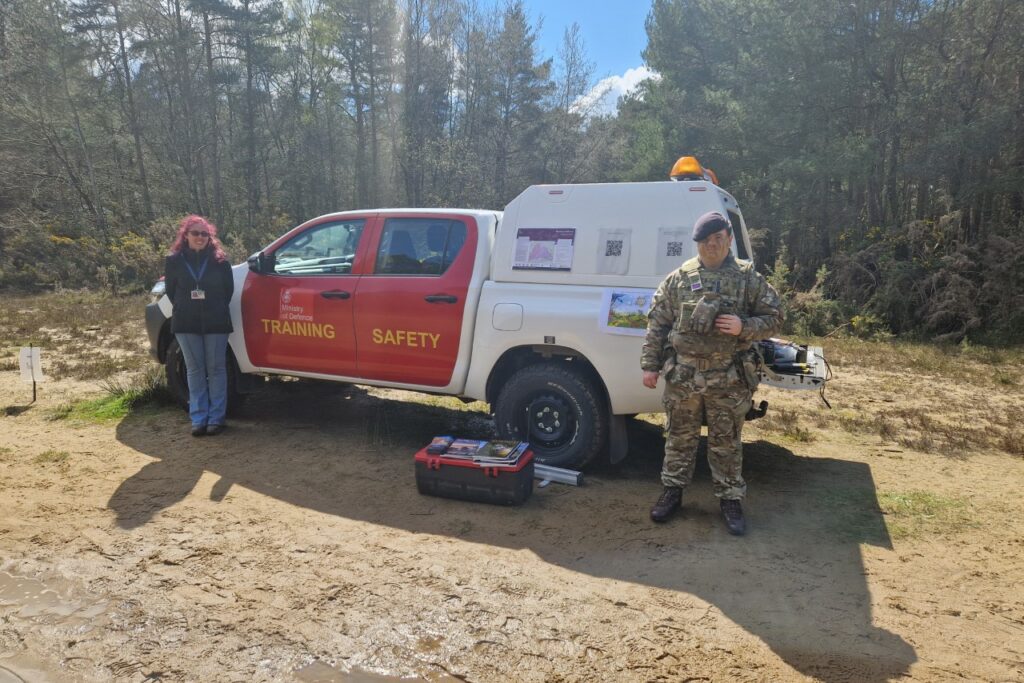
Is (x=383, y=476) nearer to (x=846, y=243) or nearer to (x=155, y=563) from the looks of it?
(x=155, y=563)

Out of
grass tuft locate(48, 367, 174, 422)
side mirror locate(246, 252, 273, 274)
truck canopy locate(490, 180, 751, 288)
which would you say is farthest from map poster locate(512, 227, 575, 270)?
grass tuft locate(48, 367, 174, 422)

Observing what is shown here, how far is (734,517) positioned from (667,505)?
38 centimetres

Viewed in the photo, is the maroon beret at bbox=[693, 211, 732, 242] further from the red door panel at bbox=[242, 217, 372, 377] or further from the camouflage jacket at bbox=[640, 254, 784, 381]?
the red door panel at bbox=[242, 217, 372, 377]

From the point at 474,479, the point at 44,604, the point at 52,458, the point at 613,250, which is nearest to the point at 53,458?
the point at 52,458

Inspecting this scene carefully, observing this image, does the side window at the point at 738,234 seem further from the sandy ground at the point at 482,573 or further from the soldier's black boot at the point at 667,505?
the soldier's black boot at the point at 667,505

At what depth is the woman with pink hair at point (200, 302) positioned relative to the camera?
16.4ft

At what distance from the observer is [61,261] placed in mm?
19641

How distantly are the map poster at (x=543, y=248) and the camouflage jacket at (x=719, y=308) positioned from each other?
97 centimetres

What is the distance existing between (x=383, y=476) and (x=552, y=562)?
1.66 m

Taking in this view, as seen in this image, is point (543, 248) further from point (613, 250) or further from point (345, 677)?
point (345, 677)

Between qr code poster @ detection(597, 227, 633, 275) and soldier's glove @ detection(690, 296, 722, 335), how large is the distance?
2.91 feet

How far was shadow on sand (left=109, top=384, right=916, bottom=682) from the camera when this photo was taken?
9.00ft

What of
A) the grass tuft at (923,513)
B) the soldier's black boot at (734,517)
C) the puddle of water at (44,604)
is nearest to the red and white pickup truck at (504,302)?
the soldier's black boot at (734,517)

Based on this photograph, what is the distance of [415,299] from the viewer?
4.67 m
